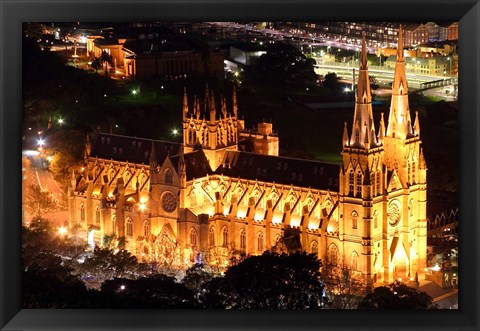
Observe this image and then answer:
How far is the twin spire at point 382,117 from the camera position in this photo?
38250 millimetres

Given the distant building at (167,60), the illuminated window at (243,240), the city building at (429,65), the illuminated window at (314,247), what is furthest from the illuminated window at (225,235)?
the city building at (429,65)

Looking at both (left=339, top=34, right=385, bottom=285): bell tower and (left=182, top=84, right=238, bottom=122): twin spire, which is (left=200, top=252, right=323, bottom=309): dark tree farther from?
(left=182, top=84, right=238, bottom=122): twin spire

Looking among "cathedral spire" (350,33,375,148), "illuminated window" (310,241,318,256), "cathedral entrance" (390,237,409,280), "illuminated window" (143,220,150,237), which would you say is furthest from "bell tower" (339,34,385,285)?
"illuminated window" (143,220,150,237)

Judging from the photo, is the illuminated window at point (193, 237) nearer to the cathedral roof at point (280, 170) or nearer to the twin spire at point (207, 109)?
the cathedral roof at point (280, 170)

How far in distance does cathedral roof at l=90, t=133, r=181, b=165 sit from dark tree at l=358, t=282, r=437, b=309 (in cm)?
724

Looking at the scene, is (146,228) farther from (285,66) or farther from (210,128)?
(285,66)

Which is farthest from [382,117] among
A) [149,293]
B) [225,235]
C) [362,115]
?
[149,293]

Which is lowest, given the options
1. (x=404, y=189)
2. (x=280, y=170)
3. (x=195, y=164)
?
(x=404, y=189)

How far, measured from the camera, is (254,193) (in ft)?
133

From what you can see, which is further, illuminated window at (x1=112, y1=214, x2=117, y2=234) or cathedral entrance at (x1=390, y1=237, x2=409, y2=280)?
illuminated window at (x1=112, y1=214, x2=117, y2=234)

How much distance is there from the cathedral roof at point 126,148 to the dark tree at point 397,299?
Answer: 7.24 m

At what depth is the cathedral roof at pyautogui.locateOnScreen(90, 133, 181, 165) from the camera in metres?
42.0

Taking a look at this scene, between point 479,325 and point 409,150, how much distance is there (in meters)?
8.79

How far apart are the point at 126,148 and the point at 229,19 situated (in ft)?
37.5
